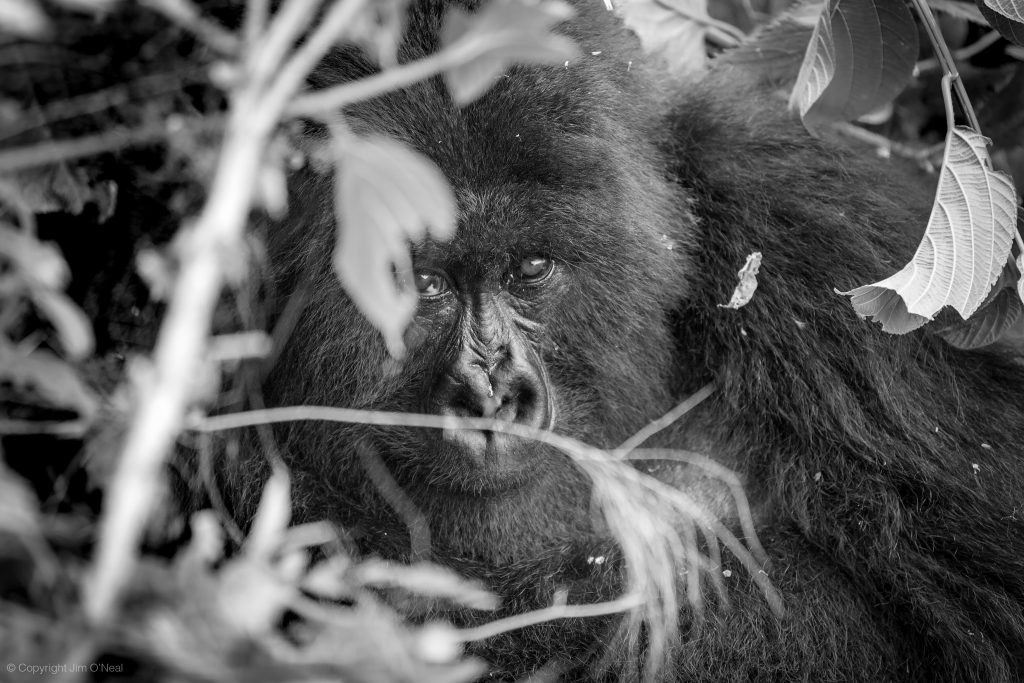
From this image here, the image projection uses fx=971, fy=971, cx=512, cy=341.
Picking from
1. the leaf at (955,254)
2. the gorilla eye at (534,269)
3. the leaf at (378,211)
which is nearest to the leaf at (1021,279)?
the leaf at (955,254)

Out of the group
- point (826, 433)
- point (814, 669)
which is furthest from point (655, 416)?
point (814, 669)

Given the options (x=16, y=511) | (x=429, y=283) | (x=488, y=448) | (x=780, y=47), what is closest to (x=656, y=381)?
(x=488, y=448)

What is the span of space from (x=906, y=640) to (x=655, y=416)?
0.93m

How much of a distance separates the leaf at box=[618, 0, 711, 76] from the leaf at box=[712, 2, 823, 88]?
0.61ft

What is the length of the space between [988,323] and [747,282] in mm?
641

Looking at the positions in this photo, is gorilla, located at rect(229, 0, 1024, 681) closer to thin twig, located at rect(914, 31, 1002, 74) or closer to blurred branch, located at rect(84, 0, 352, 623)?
thin twig, located at rect(914, 31, 1002, 74)

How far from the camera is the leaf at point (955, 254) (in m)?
2.29

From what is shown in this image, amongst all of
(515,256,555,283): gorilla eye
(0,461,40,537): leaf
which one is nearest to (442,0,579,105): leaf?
(0,461,40,537): leaf

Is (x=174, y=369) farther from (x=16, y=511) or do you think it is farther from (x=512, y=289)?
(x=512, y=289)

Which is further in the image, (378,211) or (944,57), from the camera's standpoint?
(944,57)

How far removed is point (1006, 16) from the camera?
243cm

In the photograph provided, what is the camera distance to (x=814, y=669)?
2.66 metres

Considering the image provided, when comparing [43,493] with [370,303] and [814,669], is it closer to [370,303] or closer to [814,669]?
[370,303]

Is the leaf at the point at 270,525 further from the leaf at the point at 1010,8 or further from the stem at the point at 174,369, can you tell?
the leaf at the point at 1010,8
